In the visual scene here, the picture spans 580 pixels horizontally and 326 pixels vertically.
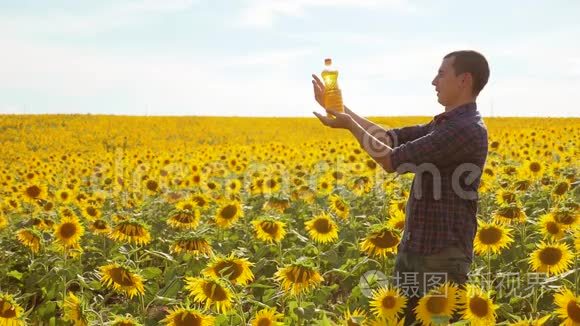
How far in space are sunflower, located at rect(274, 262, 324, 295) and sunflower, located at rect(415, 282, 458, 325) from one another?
0.69 m

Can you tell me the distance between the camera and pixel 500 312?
489 cm

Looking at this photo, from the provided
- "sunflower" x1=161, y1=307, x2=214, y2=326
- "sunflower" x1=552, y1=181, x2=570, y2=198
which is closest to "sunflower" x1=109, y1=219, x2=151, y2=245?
"sunflower" x1=161, y1=307, x2=214, y2=326

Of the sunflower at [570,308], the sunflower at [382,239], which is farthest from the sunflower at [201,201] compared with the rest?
the sunflower at [570,308]

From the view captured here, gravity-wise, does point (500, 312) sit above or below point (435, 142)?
below

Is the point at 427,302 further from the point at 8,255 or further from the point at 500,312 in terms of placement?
the point at 8,255

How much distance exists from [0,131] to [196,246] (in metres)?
30.7

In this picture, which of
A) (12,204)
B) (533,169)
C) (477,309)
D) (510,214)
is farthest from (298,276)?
(12,204)

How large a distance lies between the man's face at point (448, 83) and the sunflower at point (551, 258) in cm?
166

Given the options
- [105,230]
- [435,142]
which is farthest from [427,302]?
[105,230]

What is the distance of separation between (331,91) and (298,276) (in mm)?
1222

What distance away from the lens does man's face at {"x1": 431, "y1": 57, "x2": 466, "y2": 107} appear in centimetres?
391

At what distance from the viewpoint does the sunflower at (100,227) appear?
6.71 m

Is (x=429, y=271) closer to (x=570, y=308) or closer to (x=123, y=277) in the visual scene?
(x=570, y=308)

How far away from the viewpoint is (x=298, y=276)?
4145 mm
